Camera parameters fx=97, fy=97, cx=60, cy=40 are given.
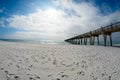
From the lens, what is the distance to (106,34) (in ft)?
72.2

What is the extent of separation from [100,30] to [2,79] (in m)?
22.7

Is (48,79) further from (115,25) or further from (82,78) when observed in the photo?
(115,25)

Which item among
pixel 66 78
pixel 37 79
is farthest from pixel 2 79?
pixel 66 78

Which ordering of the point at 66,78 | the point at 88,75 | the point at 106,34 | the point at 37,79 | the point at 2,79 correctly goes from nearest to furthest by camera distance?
the point at 2,79
the point at 37,79
the point at 66,78
the point at 88,75
the point at 106,34

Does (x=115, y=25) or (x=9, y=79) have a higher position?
(x=115, y=25)

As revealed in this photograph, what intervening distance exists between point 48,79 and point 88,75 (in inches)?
68.5

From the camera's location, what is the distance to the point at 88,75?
4152 millimetres

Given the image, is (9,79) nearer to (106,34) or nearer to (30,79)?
(30,79)

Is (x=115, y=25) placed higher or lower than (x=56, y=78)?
higher

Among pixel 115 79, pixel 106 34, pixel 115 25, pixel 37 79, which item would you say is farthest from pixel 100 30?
pixel 37 79

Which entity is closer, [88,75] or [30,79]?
[30,79]

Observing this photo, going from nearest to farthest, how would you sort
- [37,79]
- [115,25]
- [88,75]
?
[37,79] → [88,75] → [115,25]

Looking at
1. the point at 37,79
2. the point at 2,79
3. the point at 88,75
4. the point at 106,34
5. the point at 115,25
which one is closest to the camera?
the point at 2,79

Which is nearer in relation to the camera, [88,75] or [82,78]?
[82,78]
